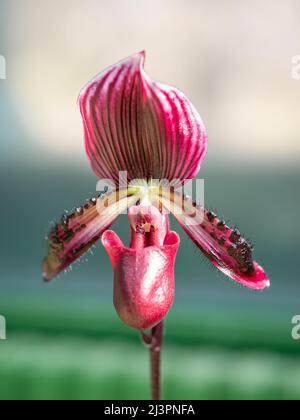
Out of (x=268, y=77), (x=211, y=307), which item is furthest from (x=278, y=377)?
(x=268, y=77)

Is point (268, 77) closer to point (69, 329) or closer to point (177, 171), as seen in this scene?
point (69, 329)

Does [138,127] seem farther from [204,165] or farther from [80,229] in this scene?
[204,165]

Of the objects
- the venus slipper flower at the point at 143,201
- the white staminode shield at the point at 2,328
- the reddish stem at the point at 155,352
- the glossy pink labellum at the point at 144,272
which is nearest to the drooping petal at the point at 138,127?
the venus slipper flower at the point at 143,201

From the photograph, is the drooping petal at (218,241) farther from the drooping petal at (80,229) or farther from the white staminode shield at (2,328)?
the white staminode shield at (2,328)

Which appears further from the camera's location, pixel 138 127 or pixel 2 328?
pixel 2 328

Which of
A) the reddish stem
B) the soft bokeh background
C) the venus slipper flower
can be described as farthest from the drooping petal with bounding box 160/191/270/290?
the soft bokeh background

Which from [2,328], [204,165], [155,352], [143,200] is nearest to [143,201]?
[143,200]

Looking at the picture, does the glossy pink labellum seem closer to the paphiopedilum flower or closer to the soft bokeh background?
the paphiopedilum flower
